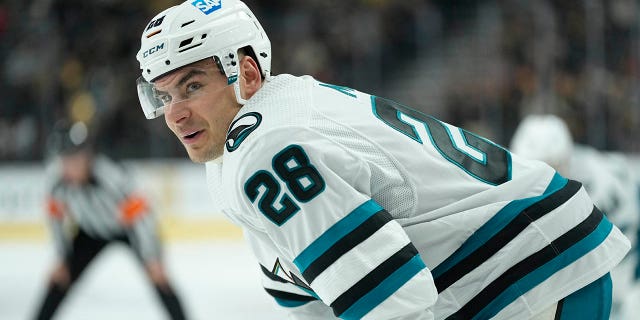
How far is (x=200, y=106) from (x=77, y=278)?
319 cm

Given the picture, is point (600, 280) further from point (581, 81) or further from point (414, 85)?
point (414, 85)

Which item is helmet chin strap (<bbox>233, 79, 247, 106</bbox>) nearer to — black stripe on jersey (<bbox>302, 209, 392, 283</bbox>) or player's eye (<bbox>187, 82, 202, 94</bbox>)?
player's eye (<bbox>187, 82, 202, 94</bbox>)

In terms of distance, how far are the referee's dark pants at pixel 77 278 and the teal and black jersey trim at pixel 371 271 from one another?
10.1 ft

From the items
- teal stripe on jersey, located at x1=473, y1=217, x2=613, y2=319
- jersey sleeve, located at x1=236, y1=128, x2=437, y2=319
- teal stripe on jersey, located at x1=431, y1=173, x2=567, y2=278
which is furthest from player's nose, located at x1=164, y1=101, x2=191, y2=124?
teal stripe on jersey, located at x1=473, y1=217, x2=613, y2=319

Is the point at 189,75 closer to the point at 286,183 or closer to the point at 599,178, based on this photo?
the point at 286,183

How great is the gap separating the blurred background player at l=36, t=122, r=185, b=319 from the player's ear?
9.60ft

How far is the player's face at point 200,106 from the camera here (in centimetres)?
155

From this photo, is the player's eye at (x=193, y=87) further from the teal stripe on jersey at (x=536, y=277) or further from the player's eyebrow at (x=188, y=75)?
the teal stripe on jersey at (x=536, y=277)

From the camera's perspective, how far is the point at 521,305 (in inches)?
60.1

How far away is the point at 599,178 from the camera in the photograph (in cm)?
352

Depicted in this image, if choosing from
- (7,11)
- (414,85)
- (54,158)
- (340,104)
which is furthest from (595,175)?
(7,11)

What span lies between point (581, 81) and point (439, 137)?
498 centimetres

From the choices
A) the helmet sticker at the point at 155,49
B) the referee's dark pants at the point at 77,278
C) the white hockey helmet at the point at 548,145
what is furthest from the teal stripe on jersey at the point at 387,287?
the referee's dark pants at the point at 77,278

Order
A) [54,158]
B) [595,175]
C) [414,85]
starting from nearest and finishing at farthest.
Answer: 1. [595,175]
2. [54,158]
3. [414,85]
